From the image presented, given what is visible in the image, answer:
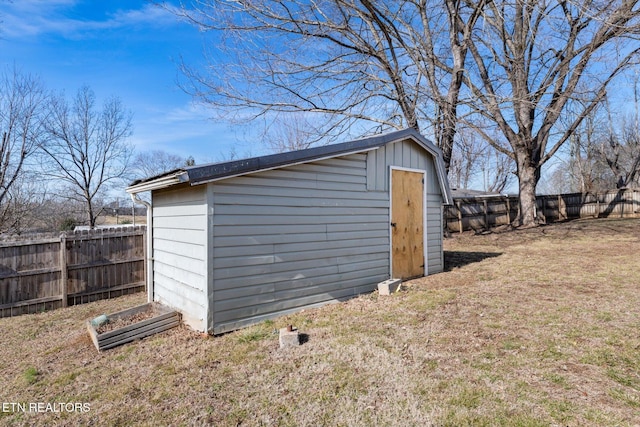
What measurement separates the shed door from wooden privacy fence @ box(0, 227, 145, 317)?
5.35 meters

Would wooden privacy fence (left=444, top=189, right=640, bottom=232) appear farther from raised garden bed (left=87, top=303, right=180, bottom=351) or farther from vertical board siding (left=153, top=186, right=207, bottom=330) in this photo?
raised garden bed (left=87, top=303, right=180, bottom=351)

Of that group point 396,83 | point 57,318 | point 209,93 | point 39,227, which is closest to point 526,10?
point 396,83

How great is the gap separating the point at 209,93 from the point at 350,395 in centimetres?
946

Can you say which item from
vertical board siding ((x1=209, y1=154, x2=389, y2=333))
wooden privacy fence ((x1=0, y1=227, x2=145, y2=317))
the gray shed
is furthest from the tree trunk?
wooden privacy fence ((x1=0, y1=227, x2=145, y2=317))

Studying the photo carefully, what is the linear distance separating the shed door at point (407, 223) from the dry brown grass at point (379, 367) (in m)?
1.00

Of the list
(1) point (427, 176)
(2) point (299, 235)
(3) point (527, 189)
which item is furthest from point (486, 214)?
(2) point (299, 235)

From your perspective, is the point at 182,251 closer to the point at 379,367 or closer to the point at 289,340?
the point at 289,340

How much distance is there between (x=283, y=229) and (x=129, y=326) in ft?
6.98

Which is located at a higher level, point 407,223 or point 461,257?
point 407,223

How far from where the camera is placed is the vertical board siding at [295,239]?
4.04 metres

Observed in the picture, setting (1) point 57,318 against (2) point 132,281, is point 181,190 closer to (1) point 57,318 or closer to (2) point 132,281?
(1) point 57,318

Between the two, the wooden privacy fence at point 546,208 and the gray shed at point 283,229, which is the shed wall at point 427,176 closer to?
the gray shed at point 283,229

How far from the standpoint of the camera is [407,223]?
6453mm

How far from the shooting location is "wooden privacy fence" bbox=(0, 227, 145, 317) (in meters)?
6.01
